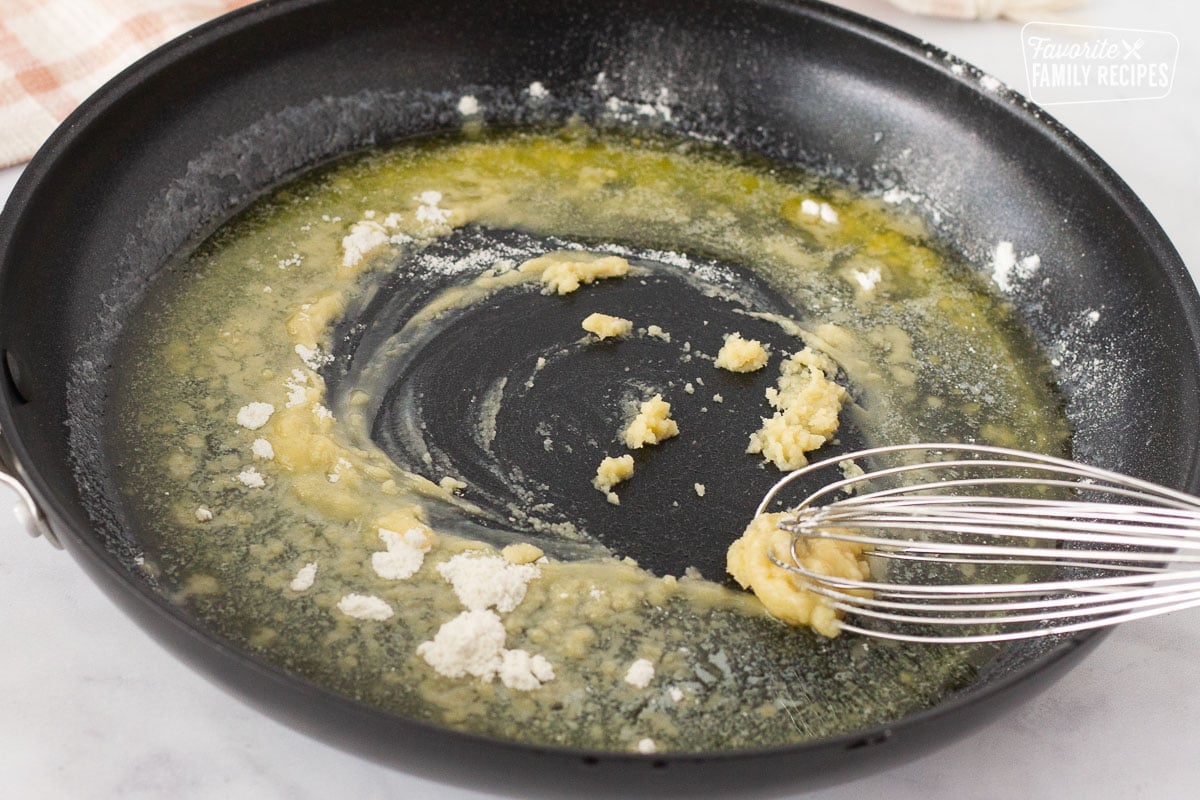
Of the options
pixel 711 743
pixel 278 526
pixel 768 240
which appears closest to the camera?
pixel 711 743

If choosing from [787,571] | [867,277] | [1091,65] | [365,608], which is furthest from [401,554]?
[1091,65]

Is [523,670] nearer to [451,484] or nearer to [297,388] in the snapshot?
[451,484]

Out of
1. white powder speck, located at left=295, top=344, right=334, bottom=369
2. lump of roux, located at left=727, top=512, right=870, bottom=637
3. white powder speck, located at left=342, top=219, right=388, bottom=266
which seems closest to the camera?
lump of roux, located at left=727, top=512, right=870, bottom=637

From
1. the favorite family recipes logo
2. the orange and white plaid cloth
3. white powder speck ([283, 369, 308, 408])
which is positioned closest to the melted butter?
white powder speck ([283, 369, 308, 408])

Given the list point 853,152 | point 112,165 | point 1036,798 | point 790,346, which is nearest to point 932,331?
point 790,346

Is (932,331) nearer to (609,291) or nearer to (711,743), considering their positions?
(609,291)

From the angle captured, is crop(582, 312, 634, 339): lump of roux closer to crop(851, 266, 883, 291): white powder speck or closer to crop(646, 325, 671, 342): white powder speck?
crop(646, 325, 671, 342): white powder speck
